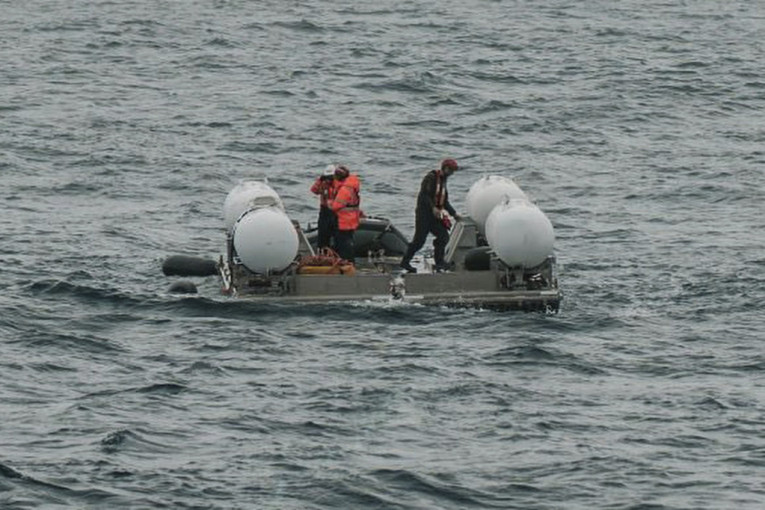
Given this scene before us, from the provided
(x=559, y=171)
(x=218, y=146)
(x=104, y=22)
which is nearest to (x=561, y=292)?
(x=559, y=171)

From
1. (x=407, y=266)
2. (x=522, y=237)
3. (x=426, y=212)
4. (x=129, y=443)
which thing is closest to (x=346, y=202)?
(x=426, y=212)

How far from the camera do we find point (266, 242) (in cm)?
3128

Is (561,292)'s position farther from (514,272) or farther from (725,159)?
(725,159)

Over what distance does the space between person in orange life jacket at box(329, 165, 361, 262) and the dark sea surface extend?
7.53 ft

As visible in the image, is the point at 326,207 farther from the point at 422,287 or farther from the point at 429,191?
the point at 422,287

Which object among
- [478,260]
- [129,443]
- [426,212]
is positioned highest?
[426,212]

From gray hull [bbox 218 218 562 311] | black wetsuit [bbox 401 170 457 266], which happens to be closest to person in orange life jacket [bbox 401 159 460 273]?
black wetsuit [bbox 401 170 457 266]

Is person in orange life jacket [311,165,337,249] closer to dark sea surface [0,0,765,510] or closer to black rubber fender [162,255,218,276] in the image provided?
black rubber fender [162,255,218,276]

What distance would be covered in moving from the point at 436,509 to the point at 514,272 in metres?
10.00

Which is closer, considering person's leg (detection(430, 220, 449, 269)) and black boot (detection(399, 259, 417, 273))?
black boot (detection(399, 259, 417, 273))

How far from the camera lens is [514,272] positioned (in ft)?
104

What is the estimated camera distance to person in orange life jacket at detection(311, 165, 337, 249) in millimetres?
33188

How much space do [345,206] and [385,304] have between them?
2433 millimetres

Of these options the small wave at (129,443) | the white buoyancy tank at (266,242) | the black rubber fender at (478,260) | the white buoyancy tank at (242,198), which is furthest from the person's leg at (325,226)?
the small wave at (129,443)
